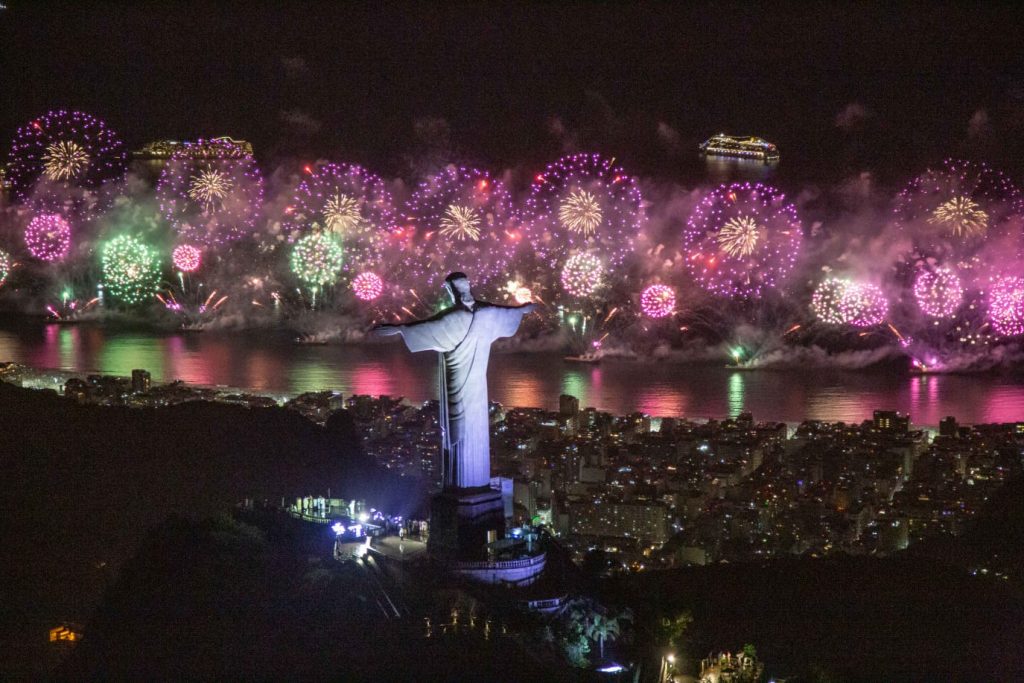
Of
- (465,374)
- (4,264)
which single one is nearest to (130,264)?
(4,264)

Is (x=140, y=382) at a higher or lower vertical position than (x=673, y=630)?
higher

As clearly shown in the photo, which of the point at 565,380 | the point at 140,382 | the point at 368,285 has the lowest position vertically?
the point at 565,380

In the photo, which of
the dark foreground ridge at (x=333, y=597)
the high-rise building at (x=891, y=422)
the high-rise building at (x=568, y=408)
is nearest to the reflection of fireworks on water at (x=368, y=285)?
the high-rise building at (x=568, y=408)

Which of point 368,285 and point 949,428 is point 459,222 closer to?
point 368,285

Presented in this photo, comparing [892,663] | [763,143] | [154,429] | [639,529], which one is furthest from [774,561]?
[763,143]

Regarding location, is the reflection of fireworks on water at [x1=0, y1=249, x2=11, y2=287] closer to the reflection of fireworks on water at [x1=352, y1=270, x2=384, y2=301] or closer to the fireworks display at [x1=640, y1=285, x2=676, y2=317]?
the reflection of fireworks on water at [x1=352, y1=270, x2=384, y2=301]
